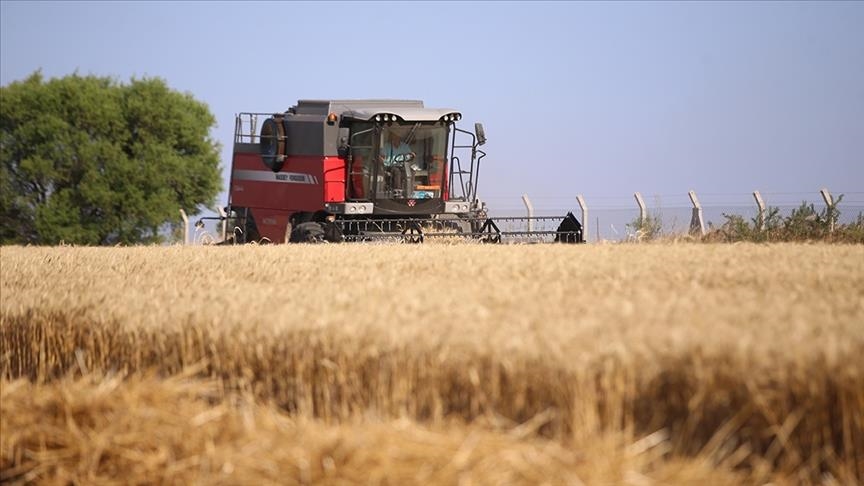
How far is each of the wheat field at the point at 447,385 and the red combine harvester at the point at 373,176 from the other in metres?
13.5

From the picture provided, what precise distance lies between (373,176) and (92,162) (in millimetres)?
30116

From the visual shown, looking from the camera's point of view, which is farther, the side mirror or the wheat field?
the side mirror

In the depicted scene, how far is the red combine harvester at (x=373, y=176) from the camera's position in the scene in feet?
66.8

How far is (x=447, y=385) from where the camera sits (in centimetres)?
452

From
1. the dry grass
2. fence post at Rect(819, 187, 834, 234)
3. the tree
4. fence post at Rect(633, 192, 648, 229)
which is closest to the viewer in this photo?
the dry grass

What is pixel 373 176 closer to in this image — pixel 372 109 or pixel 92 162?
pixel 372 109

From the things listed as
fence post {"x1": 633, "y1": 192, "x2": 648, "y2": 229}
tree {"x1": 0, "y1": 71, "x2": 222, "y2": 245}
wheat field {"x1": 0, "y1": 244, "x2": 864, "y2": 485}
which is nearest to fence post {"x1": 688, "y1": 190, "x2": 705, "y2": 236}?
fence post {"x1": 633, "y1": 192, "x2": 648, "y2": 229}

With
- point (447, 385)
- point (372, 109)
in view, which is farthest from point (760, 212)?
point (447, 385)

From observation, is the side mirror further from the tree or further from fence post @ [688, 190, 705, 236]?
the tree

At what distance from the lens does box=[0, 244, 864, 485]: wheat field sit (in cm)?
402

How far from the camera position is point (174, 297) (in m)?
6.64

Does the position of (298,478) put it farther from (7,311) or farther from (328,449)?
(7,311)

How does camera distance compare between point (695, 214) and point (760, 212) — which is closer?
point (760, 212)

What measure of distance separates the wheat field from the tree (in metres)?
41.6
